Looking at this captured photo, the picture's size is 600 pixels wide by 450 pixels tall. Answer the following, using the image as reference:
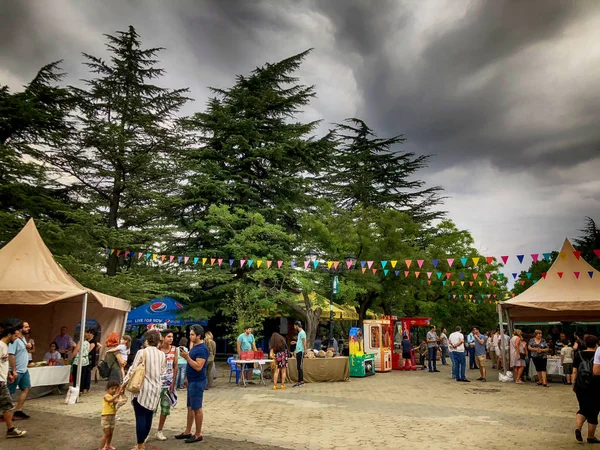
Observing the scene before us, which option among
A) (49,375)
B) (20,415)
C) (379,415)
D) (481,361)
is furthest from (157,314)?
(379,415)

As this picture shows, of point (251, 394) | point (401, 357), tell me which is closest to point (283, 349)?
point (251, 394)

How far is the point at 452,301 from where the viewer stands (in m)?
29.9

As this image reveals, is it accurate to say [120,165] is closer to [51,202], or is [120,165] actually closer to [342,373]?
[51,202]

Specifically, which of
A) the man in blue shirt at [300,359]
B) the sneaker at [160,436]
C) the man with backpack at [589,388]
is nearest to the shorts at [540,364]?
the man in blue shirt at [300,359]

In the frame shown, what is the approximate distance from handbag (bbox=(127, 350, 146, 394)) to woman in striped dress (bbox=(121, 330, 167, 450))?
0.12 feet

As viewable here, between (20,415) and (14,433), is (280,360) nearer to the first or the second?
(20,415)

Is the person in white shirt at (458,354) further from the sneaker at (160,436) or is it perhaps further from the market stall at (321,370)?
the sneaker at (160,436)

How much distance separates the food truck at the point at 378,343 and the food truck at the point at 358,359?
38.5 inches

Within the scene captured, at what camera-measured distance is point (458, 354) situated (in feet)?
47.9

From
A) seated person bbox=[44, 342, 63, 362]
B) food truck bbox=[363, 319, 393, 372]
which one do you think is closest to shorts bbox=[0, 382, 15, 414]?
seated person bbox=[44, 342, 63, 362]

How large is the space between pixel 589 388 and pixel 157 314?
17218mm

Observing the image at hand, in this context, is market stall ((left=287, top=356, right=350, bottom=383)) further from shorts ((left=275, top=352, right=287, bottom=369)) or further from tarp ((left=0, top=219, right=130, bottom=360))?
tarp ((left=0, top=219, right=130, bottom=360))

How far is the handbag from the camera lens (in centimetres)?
543

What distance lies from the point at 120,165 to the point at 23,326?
13629mm
